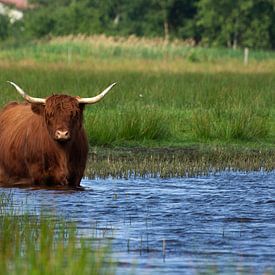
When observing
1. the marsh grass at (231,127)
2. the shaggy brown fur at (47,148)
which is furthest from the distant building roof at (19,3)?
the shaggy brown fur at (47,148)

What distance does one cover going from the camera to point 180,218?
35.9 feet

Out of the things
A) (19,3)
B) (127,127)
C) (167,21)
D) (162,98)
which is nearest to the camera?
(127,127)

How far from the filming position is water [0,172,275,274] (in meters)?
8.86

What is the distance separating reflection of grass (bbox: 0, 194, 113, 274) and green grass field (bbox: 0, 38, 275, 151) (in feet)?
23.8

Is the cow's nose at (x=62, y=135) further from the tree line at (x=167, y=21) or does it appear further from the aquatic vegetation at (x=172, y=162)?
the tree line at (x=167, y=21)

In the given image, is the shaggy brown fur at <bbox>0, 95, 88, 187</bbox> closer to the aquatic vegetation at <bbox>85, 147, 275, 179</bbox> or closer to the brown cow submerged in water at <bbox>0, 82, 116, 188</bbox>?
the brown cow submerged in water at <bbox>0, 82, 116, 188</bbox>

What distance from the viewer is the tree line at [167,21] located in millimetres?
59531

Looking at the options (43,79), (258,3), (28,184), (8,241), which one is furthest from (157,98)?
(258,3)

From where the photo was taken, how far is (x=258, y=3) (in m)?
59.8

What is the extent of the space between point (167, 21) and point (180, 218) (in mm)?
53826

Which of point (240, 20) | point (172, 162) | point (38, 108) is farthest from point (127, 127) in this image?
point (240, 20)

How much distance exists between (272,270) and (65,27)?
5533cm

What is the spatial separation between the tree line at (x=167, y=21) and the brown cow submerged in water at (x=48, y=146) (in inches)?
1776

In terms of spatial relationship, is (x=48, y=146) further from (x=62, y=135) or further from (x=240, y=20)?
(x=240, y=20)
